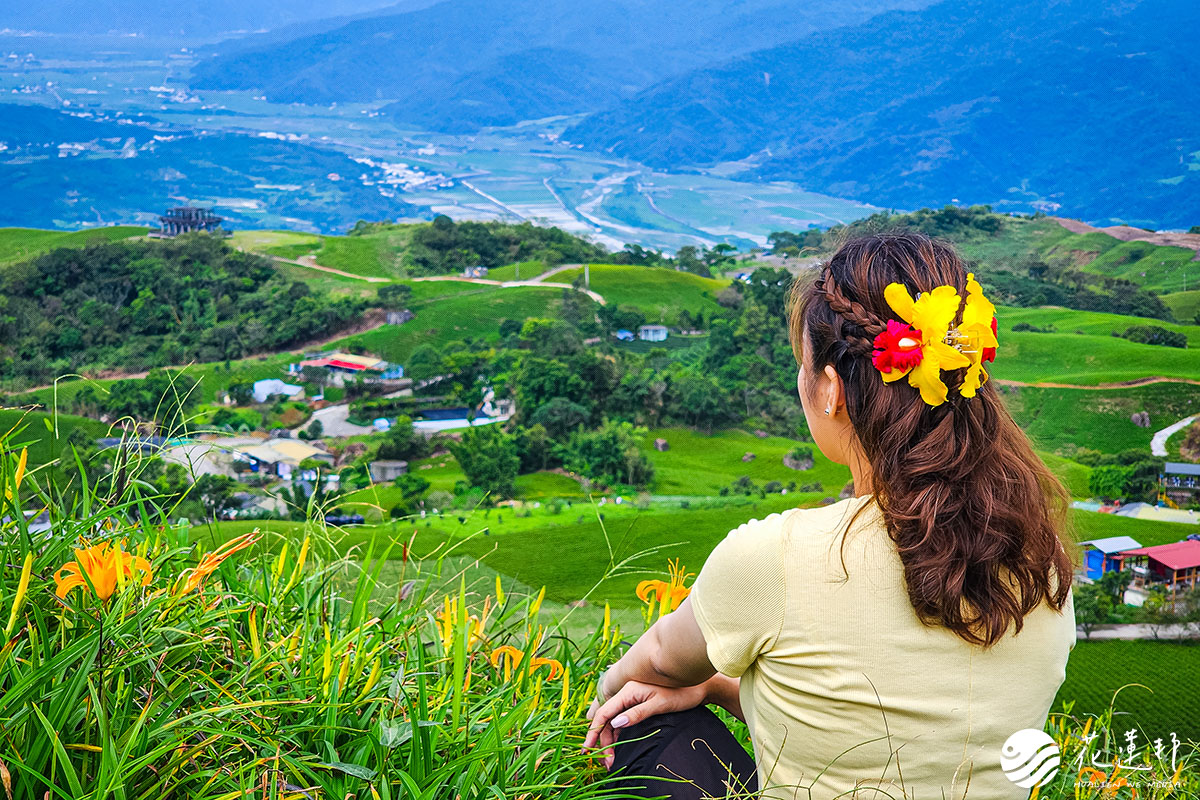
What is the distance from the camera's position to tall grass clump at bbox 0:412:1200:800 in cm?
91

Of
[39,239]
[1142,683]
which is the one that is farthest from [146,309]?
[1142,683]

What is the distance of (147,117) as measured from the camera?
1778 inches

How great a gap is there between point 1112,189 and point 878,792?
28266 mm

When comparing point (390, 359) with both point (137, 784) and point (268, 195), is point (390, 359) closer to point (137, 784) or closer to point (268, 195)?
point (137, 784)

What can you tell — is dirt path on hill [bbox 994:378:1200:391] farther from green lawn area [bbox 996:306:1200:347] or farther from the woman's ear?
the woman's ear

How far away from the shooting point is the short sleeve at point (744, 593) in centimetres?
79

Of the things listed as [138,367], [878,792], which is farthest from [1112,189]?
[878,792]

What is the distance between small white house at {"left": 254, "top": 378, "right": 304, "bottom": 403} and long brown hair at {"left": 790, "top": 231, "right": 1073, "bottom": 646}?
55.4ft

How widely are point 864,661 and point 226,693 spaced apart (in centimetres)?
77

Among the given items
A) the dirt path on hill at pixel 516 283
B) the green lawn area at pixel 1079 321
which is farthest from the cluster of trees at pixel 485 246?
the green lawn area at pixel 1079 321

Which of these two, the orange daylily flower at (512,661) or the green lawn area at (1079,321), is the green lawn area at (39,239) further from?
the orange daylily flower at (512,661)

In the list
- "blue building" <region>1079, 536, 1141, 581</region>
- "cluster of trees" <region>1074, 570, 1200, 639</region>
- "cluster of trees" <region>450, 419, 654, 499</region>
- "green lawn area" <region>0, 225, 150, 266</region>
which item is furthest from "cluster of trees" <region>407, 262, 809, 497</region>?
"green lawn area" <region>0, 225, 150, 266</region>

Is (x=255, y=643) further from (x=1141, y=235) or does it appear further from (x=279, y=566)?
(x=1141, y=235)

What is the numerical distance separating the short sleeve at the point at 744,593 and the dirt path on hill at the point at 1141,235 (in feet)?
59.1
